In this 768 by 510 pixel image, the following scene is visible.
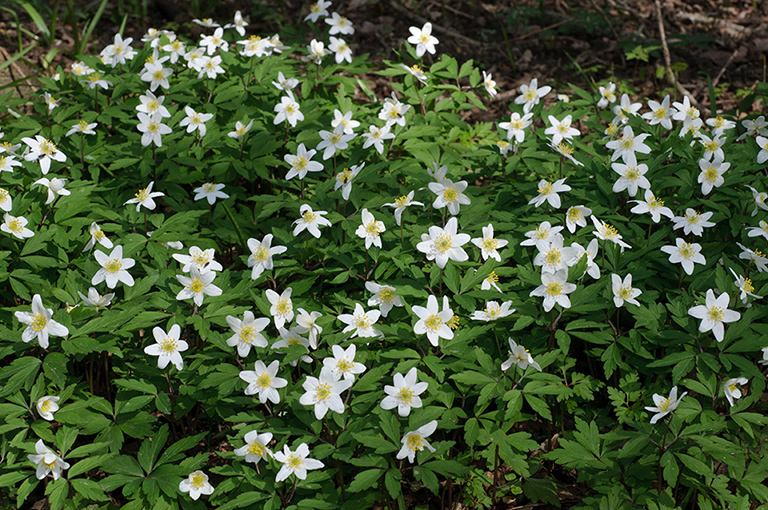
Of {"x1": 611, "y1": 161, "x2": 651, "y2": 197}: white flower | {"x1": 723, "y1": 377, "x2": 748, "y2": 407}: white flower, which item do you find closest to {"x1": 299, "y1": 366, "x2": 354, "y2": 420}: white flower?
{"x1": 723, "y1": 377, "x2": 748, "y2": 407}: white flower

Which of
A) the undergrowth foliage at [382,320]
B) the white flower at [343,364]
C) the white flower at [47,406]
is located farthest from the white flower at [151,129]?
the white flower at [343,364]

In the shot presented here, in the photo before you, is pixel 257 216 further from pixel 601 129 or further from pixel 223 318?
pixel 601 129

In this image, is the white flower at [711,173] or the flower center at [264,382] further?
the white flower at [711,173]

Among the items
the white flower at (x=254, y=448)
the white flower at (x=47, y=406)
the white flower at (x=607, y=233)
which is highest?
the white flower at (x=607, y=233)

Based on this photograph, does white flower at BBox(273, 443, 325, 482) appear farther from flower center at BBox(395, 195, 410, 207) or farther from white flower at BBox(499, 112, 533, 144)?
white flower at BBox(499, 112, 533, 144)

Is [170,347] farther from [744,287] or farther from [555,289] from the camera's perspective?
[744,287]

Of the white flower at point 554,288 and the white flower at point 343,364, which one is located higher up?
the white flower at point 554,288

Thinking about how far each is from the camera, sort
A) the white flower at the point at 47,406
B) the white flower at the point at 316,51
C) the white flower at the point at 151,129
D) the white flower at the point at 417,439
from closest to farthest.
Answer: the white flower at the point at 417,439, the white flower at the point at 47,406, the white flower at the point at 151,129, the white flower at the point at 316,51

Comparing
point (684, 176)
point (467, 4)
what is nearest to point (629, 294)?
point (684, 176)

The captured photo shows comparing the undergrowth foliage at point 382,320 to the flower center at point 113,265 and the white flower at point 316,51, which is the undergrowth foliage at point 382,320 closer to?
the flower center at point 113,265
